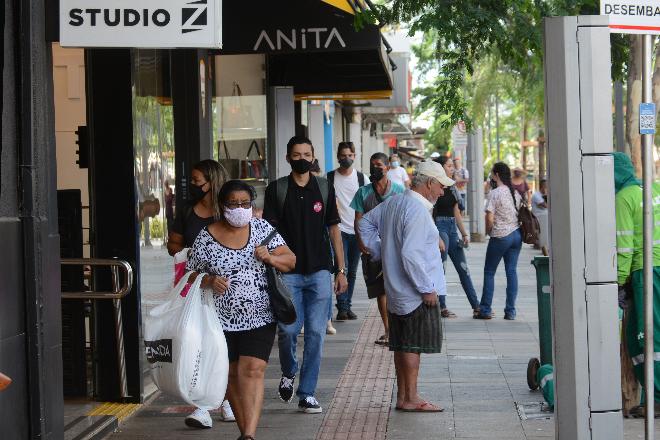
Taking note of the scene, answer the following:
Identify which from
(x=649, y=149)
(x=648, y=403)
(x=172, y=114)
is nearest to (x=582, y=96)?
(x=649, y=149)

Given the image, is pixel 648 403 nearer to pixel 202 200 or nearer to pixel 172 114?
pixel 202 200

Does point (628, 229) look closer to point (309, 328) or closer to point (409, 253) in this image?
point (409, 253)

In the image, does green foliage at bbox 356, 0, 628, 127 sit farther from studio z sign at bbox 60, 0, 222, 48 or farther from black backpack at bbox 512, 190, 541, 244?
black backpack at bbox 512, 190, 541, 244

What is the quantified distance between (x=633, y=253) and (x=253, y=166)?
7.19m

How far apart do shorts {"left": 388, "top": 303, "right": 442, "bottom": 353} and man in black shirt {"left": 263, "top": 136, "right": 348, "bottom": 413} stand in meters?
0.57

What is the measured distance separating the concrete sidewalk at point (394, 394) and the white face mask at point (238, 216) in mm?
1548

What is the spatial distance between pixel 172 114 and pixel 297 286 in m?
2.33

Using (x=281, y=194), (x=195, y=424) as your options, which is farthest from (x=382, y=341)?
(x=195, y=424)

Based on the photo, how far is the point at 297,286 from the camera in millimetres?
7996

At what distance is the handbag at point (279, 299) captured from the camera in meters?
6.51

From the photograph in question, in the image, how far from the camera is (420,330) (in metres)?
7.87

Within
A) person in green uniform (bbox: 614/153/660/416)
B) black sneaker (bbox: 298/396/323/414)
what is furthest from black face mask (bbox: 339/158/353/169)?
person in green uniform (bbox: 614/153/660/416)

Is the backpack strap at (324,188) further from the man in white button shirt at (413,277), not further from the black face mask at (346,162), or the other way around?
the black face mask at (346,162)

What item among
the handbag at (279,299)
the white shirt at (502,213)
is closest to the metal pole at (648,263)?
the handbag at (279,299)
